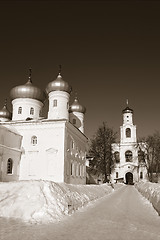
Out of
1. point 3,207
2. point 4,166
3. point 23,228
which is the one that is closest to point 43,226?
point 23,228

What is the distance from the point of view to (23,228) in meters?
6.46

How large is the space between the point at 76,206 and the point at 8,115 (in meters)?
29.2

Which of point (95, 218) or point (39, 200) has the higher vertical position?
point (39, 200)

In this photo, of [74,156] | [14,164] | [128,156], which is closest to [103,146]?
[74,156]

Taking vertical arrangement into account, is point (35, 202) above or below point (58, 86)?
below

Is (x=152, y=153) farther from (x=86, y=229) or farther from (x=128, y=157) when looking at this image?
(x=86, y=229)

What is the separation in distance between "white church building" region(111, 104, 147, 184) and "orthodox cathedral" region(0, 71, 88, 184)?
23.1 m

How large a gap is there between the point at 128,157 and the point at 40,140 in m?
33.4

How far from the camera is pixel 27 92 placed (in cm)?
2906

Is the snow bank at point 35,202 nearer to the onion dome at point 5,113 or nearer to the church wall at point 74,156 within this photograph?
the church wall at point 74,156

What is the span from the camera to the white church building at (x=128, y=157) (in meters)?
51.8

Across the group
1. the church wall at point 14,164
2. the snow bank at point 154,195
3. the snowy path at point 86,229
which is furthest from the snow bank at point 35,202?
the church wall at point 14,164

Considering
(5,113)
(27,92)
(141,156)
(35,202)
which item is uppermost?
(27,92)

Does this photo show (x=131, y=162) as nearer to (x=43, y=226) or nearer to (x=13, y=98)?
(x=13, y=98)
